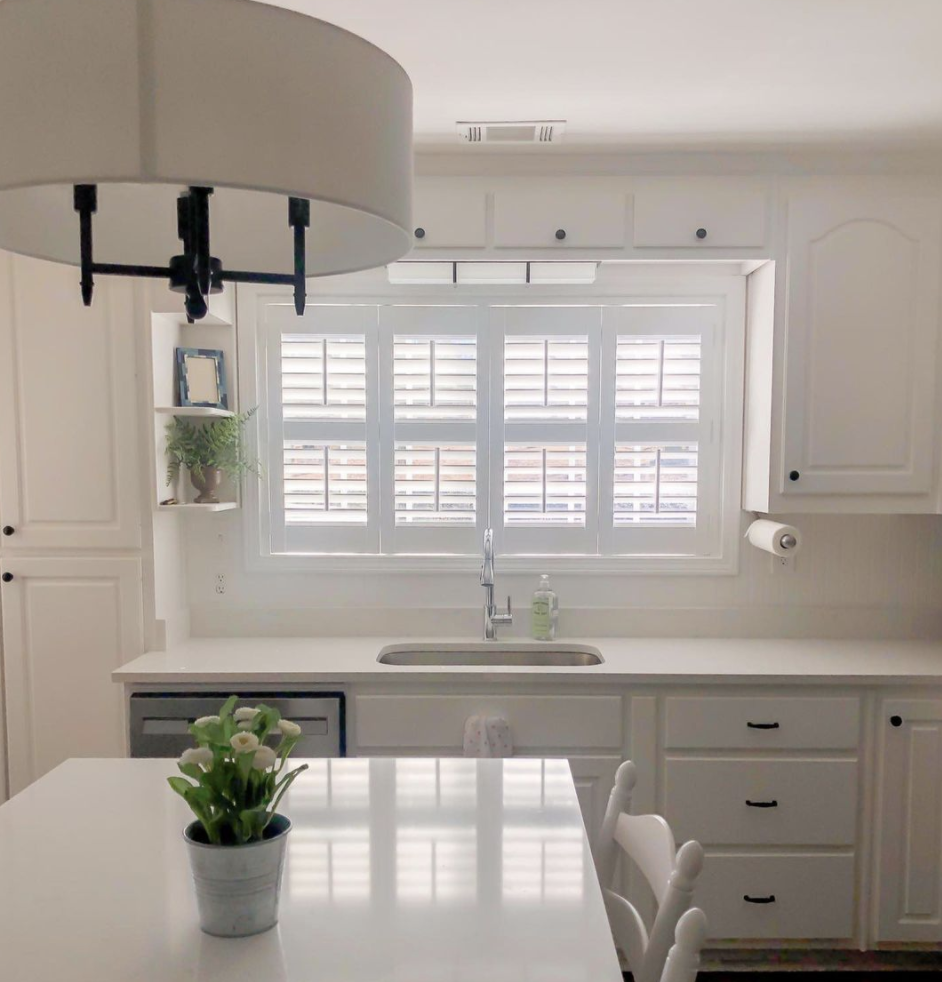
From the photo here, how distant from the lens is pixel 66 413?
2293mm

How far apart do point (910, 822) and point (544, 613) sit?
4.16 ft

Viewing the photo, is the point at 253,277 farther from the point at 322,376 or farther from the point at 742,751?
the point at 742,751

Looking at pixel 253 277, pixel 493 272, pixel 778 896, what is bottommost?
pixel 778 896

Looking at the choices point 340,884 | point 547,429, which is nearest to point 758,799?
point 547,429

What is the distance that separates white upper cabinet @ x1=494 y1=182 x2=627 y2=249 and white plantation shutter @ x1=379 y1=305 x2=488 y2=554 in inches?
16.7

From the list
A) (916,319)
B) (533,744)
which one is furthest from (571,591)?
(916,319)

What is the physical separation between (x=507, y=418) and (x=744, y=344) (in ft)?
2.95

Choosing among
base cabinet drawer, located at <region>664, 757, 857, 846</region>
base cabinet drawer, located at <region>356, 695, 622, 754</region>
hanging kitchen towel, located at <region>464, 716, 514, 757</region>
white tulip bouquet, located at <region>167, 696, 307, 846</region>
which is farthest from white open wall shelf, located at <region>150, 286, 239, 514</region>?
base cabinet drawer, located at <region>664, 757, 857, 846</region>

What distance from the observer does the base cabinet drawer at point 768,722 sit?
2.16 meters

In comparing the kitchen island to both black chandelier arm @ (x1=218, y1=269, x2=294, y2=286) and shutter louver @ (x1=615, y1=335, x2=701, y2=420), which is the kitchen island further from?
black chandelier arm @ (x1=218, y1=269, x2=294, y2=286)

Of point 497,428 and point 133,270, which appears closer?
point 133,270

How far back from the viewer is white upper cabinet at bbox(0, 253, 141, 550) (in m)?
2.27

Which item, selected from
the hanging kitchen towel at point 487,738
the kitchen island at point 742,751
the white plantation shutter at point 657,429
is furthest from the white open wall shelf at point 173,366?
the white plantation shutter at point 657,429

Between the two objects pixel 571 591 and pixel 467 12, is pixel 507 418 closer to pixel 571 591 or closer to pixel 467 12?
pixel 571 591
